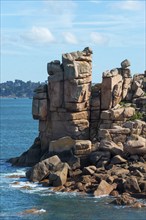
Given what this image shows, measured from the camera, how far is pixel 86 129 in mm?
72562

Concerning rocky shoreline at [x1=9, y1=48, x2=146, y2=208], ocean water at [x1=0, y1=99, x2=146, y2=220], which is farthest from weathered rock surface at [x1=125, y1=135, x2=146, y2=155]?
Result: ocean water at [x1=0, y1=99, x2=146, y2=220]

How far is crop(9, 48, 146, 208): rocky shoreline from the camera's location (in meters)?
61.1

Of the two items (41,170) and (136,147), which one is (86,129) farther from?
(41,170)

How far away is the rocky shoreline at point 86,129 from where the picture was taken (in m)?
61.1

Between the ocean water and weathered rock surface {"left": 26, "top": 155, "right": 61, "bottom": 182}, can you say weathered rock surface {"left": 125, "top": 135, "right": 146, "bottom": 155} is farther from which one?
the ocean water

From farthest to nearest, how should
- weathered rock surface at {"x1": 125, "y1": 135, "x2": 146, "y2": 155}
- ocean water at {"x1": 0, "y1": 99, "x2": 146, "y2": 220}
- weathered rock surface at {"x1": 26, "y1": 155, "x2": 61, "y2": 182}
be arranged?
weathered rock surface at {"x1": 125, "y1": 135, "x2": 146, "y2": 155}
weathered rock surface at {"x1": 26, "y1": 155, "x2": 61, "y2": 182}
ocean water at {"x1": 0, "y1": 99, "x2": 146, "y2": 220}

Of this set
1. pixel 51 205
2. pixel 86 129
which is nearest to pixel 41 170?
Result: pixel 51 205

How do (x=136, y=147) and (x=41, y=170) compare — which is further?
(x=136, y=147)

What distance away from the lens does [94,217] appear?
164 ft

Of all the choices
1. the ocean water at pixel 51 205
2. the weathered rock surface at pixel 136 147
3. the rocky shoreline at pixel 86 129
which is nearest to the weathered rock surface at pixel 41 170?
the rocky shoreline at pixel 86 129

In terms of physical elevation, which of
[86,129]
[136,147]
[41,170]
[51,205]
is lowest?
[51,205]

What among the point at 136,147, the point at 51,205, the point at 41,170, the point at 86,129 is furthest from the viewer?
the point at 86,129

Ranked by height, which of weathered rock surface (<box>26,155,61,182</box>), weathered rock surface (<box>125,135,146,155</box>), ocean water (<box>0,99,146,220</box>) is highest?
weathered rock surface (<box>125,135,146,155</box>)

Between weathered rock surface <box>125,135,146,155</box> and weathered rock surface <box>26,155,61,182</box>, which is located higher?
weathered rock surface <box>125,135,146,155</box>
